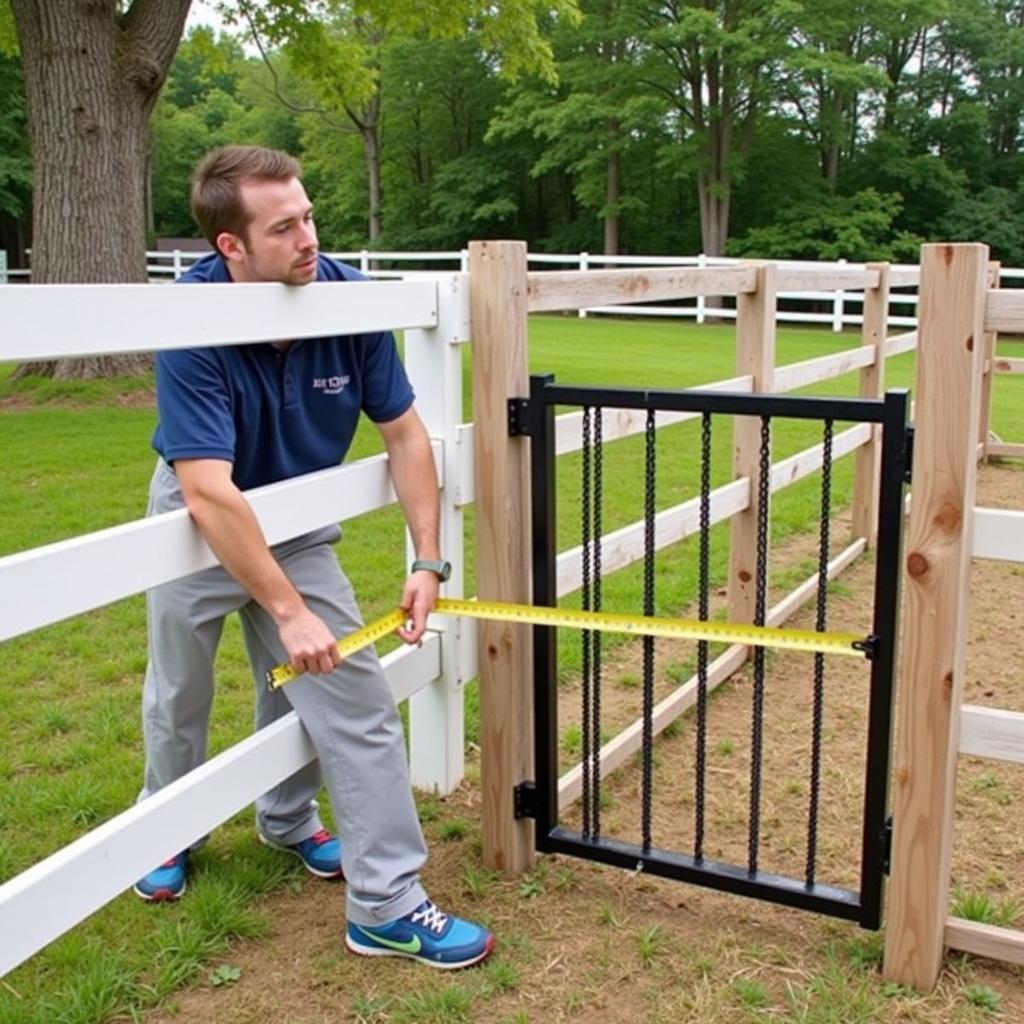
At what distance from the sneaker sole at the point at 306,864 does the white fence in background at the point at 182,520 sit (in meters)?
0.51

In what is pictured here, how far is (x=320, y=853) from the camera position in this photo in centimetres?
338

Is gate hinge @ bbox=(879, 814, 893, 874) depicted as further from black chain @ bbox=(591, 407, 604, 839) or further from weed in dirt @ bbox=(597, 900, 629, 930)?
black chain @ bbox=(591, 407, 604, 839)

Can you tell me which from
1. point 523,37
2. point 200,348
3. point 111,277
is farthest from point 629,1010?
point 523,37

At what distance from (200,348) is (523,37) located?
1407 centimetres

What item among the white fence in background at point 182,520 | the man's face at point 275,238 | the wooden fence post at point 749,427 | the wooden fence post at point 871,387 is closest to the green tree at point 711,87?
the wooden fence post at point 871,387

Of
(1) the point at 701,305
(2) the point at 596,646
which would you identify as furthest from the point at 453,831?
(1) the point at 701,305

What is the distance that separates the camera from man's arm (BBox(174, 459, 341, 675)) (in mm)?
2535

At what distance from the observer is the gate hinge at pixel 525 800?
11.1 ft

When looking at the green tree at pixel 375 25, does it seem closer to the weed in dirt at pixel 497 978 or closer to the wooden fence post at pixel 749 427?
the wooden fence post at pixel 749 427

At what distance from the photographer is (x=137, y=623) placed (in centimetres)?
548

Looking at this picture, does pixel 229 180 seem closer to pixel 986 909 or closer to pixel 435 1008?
pixel 435 1008

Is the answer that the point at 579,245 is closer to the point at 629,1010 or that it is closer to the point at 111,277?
the point at 111,277

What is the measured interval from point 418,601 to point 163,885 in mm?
1012

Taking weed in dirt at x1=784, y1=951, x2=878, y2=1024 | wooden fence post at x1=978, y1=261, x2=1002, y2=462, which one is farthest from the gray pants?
wooden fence post at x1=978, y1=261, x2=1002, y2=462
